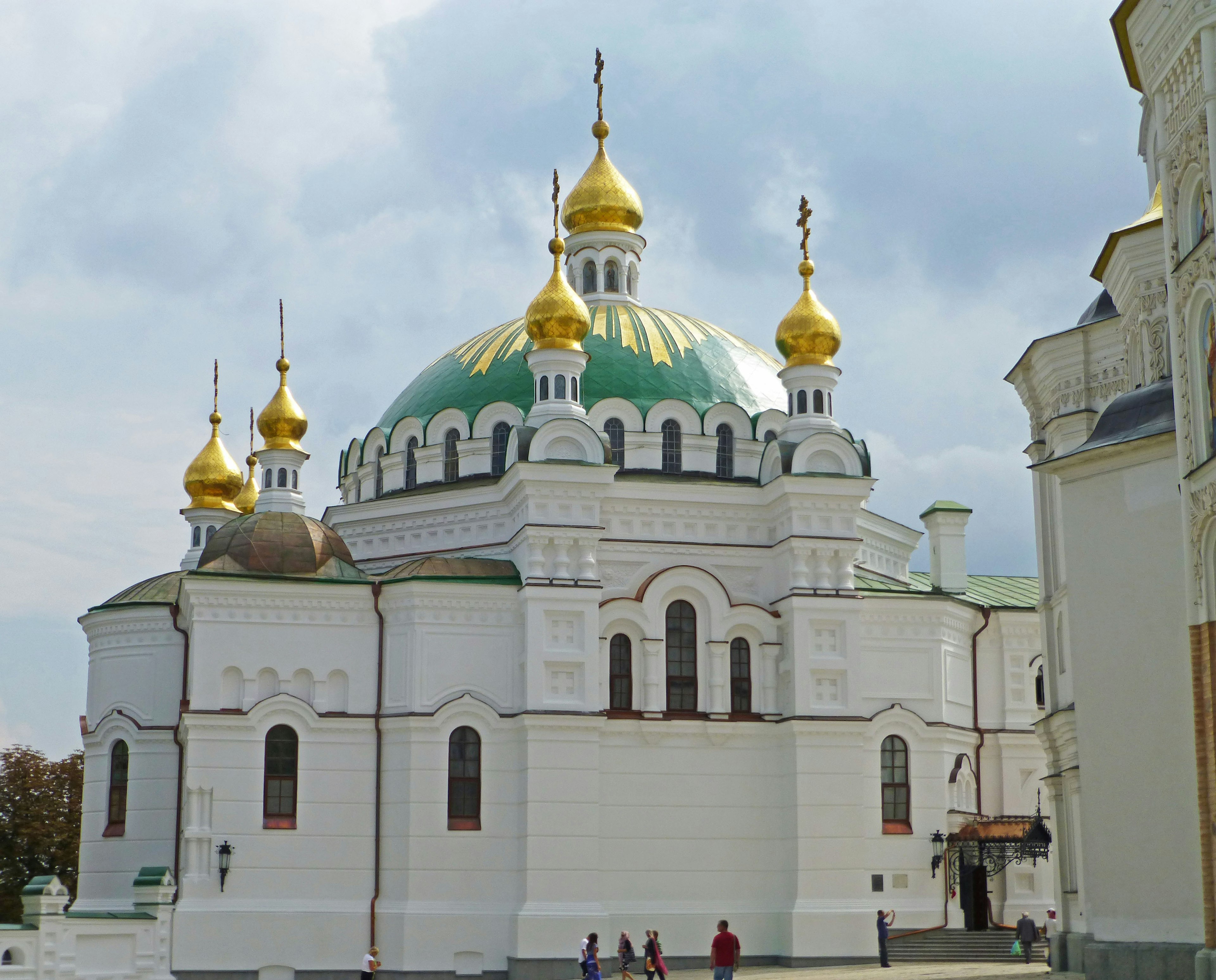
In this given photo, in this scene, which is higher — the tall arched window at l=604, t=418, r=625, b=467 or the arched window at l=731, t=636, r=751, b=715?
the tall arched window at l=604, t=418, r=625, b=467

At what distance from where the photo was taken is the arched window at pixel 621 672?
27.4 m

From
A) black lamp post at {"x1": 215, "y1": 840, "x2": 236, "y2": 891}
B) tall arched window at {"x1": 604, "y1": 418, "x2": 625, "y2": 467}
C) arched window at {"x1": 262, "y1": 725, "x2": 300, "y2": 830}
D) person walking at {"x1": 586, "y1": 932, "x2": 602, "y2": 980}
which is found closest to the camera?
person walking at {"x1": 586, "y1": 932, "x2": 602, "y2": 980}

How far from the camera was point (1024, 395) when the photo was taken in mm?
24750

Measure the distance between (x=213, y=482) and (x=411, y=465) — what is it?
17.0 ft

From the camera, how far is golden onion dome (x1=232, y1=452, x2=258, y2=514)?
34875mm

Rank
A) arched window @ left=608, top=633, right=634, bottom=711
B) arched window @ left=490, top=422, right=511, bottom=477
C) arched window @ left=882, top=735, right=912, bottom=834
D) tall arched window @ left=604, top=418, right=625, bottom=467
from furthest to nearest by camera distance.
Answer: arched window @ left=490, top=422, right=511, bottom=477 → tall arched window @ left=604, top=418, right=625, bottom=467 → arched window @ left=882, top=735, right=912, bottom=834 → arched window @ left=608, top=633, right=634, bottom=711

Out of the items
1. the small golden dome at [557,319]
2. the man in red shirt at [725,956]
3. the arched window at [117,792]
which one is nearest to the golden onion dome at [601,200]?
the small golden dome at [557,319]

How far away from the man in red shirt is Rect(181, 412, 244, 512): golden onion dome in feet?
60.0

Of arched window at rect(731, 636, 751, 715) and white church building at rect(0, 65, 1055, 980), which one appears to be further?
arched window at rect(731, 636, 751, 715)

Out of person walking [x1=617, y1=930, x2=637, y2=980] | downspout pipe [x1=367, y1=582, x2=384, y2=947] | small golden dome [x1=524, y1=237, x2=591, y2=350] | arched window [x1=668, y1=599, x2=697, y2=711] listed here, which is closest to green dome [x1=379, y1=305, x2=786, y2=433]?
small golden dome [x1=524, y1=237, x2=591, y2=350]

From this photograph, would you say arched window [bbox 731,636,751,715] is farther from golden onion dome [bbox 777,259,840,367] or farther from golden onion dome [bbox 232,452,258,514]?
golden onion dome [bbox 232,452,258,514]

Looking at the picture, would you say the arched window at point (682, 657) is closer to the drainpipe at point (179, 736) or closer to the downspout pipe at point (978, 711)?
the downspout pipe at point (978, 711)

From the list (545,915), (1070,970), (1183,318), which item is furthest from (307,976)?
(1183,318)

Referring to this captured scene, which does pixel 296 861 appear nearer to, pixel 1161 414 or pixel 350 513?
pixel 350 513
